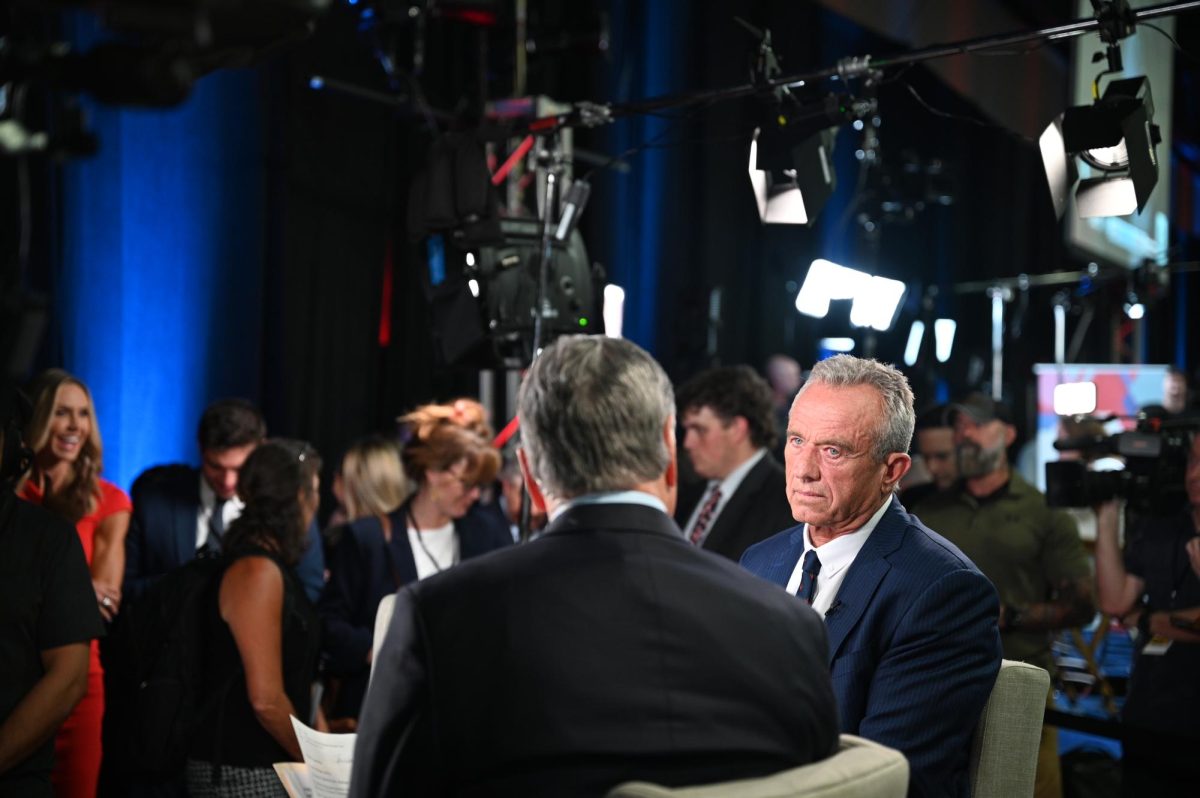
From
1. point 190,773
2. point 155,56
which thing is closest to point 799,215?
point 190,773

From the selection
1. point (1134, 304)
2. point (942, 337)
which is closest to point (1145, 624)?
point (1134, 304)

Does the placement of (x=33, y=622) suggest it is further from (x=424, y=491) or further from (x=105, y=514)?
(x=424, y=491)

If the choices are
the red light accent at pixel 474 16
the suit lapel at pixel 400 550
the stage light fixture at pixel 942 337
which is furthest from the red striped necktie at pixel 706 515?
the stage light fixture at pixel 942 337

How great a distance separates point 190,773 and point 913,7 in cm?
660

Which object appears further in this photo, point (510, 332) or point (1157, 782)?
point (510, 332)

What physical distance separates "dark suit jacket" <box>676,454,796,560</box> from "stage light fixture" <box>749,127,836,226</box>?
87cm

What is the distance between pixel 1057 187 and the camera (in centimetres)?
355

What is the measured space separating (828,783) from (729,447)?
2846 mm

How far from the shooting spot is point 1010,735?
2.09 meters

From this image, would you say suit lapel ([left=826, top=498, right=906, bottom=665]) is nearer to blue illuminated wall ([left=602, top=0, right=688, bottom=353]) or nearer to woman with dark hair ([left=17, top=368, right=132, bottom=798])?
woman with dark hair ([left=17, top=368, right=132, bottom=798])

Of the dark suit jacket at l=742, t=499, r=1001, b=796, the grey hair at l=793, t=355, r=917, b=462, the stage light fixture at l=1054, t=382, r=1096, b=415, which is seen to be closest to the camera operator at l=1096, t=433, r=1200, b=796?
the grey hair at l=793, t=355, r=917, b=462

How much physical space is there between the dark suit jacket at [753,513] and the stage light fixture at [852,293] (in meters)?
2.06

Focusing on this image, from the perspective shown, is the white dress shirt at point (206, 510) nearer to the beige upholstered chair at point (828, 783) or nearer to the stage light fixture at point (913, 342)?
the beige upholstered chair at point (828, 783)

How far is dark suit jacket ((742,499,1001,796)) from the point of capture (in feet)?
6.65
